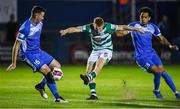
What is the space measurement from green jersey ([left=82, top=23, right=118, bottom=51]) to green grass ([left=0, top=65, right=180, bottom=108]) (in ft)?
3.87

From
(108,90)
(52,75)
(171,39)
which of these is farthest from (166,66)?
(52,75)

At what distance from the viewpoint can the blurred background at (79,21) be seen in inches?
1251

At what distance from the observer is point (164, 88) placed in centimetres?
2017

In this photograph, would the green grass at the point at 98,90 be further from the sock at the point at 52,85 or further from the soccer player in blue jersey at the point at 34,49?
the soccer player in blue jersey at the point at 34,49

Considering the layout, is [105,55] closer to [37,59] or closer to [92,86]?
[92,86]

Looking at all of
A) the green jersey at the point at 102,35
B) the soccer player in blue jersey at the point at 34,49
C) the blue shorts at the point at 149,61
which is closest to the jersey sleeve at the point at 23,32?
the soccer player in blue jersey at the point at 34,49

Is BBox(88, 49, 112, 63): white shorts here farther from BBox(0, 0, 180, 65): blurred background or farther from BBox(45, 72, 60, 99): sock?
BBox(0, 0, 180, 65): blurred background

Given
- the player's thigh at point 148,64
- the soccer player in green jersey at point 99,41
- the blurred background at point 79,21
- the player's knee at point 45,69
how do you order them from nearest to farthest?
the player's knee at point 45,69
the soccer player in green jersey at point 99,41
the player's thigh at point 148,64
the blurred background at point 79,21

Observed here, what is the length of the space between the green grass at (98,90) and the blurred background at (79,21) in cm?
251

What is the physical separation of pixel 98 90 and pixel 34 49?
4051 millimetres

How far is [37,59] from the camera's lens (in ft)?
52.0

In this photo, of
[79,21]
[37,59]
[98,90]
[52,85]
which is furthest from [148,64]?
[79,21]

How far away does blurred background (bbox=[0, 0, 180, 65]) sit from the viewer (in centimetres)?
3177

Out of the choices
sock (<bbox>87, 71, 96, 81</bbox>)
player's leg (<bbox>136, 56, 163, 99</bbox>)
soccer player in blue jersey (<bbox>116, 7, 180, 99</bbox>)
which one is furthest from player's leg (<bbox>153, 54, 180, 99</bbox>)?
sock (<bbox>87, 71, 96, 81</bbox>)
